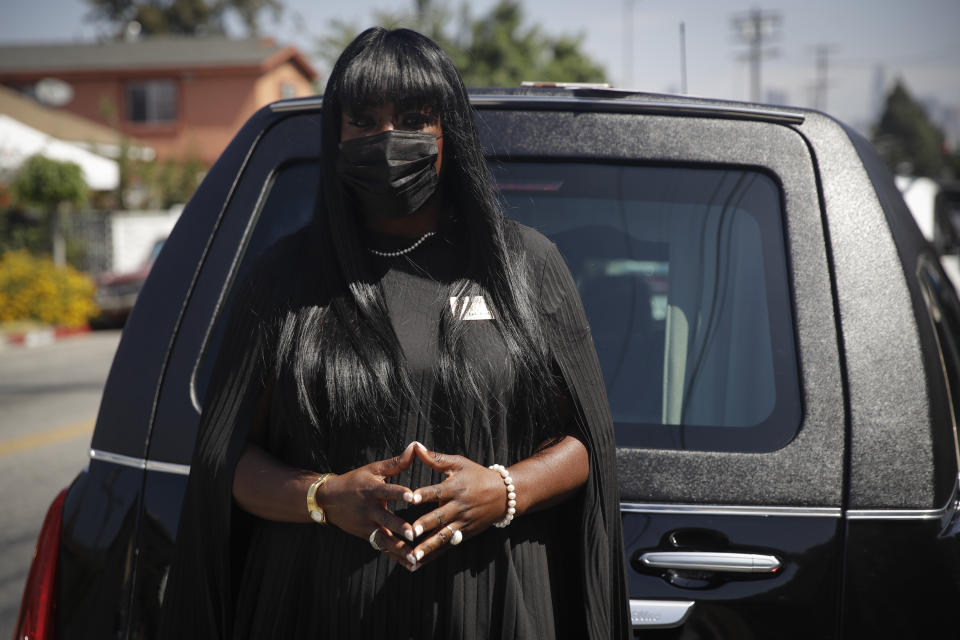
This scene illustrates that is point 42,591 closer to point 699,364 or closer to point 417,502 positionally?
point 417,502

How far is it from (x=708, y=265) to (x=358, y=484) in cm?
85

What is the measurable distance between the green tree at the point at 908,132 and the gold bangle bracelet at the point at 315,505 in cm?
8113

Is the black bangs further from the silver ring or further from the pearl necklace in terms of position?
the silver ring

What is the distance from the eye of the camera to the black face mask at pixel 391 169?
157cm

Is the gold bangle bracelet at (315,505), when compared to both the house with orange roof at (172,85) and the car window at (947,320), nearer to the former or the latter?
the car window at (947,320)

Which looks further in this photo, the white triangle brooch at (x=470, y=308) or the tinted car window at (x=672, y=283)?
the tinted car window at (x=672, y=283)

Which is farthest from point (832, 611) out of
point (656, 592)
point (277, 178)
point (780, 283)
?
point (277, 178)

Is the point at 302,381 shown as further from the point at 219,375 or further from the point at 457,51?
the point at 457,51

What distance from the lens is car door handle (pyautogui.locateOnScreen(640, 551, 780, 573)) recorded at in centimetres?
155

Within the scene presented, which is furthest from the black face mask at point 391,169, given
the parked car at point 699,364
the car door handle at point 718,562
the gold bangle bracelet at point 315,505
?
the car door handle at point 718,562

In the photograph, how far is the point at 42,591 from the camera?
174 cm

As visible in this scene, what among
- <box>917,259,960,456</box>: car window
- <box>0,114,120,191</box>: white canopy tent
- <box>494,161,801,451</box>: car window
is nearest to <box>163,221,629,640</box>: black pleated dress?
<box>494,161,801,451</box>: car window

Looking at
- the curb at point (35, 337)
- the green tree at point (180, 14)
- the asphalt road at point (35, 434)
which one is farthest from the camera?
the green tree at point (180, 14)

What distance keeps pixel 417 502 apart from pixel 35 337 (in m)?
16.1
